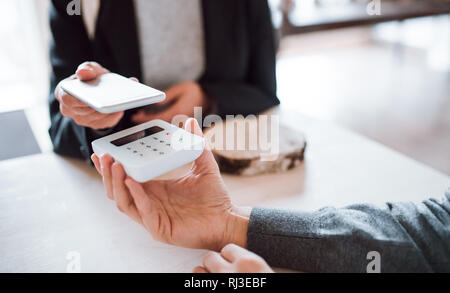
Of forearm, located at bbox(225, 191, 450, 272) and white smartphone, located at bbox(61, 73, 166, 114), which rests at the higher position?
white smartphone, located at bbox(61, 73, 166, 114)

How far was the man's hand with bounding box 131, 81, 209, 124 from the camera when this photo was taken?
0.62m

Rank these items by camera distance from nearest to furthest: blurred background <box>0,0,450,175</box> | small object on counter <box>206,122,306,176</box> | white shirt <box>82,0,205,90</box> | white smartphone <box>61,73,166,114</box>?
white smartphone <box>61,73,166,114</box>, small object on counter <box>206,122,306,176</box>, white shirt <box>82,0,205,90</box>, blurred background <box>0,0,450,175</box>

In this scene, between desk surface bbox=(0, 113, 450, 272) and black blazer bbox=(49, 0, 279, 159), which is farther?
black blazer bbox=(49, 0, 279, 159)

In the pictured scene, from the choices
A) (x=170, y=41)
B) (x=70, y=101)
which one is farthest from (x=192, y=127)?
(x=170, y=41)

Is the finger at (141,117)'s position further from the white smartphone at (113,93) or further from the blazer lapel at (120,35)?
the white smartphone at (113,93)

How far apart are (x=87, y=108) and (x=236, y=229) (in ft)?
0.74

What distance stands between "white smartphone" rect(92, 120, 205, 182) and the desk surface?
0.38 feet

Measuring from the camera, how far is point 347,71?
245 centimetres

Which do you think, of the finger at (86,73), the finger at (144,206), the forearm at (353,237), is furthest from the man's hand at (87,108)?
the forearm at (353,237)

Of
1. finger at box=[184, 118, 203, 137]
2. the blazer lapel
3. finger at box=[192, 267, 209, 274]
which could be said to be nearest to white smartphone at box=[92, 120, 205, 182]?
finger at box=[184, 118, 203, 137]

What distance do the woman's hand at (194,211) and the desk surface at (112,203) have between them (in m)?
0.02

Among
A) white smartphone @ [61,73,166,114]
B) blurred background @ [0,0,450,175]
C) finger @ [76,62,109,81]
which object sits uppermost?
finger @ [76,62,109,81]

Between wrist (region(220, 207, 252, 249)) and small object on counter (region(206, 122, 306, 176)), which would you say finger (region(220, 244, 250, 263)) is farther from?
small object on counter (region(206, 122, 306, 176))

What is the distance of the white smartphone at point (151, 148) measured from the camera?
1.11 ft
